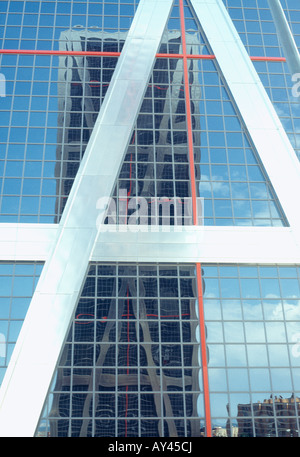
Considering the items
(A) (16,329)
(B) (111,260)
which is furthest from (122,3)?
(A) (16,329)

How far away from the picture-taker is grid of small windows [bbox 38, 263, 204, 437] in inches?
456

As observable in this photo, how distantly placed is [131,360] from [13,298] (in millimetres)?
3613

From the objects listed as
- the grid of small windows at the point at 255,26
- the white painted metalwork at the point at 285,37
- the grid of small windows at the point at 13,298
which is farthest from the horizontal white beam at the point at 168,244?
the grid of small windows at the point at 255,26

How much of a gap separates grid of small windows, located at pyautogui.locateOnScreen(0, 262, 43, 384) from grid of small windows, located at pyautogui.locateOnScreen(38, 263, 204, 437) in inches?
55.4

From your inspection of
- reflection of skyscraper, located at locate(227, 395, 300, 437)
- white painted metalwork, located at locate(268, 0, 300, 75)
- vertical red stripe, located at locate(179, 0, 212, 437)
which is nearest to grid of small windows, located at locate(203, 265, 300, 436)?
reflection of skyscraper, located at locate(227, 395, 300, 437)

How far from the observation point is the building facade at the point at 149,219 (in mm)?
11828

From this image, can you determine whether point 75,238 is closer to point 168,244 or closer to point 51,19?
point 168,244

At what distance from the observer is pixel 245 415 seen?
464 inches

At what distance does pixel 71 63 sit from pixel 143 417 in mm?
10979

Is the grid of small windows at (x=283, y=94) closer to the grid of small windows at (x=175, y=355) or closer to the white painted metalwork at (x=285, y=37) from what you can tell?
the white painted metalwork at (x=285, y=37)

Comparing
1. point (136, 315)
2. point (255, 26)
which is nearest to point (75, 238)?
point (136, 315)

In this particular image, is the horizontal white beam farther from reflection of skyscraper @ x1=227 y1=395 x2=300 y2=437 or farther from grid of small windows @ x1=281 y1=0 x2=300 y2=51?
grid of small windows @ x1=281 y1=0 x2=300 y2=51

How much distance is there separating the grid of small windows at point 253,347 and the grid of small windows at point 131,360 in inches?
22.4

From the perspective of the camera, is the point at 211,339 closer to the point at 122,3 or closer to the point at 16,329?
the point at 16,329
